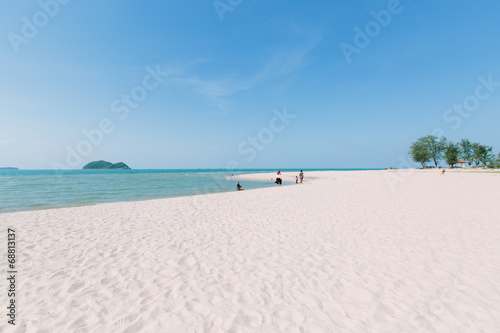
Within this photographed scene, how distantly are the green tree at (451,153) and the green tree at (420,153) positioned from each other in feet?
18.9

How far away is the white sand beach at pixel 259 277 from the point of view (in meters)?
3.21

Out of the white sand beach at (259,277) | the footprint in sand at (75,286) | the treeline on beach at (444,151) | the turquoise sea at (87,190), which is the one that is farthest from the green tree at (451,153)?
the footprint in sand at (75,286)

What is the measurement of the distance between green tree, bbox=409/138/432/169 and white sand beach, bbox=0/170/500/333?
97411 mm

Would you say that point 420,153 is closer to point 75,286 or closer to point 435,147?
point 435,147

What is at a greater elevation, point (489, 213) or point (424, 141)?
point (424, 141)

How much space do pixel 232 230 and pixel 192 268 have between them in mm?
2993

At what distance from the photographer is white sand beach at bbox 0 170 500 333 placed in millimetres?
3213

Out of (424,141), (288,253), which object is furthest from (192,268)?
(424,141)

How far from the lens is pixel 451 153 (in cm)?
7525

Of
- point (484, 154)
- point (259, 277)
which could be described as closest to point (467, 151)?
point (484, 154)

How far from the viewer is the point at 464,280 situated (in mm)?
4180

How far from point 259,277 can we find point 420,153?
10584cm

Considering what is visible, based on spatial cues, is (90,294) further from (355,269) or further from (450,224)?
(450,224)

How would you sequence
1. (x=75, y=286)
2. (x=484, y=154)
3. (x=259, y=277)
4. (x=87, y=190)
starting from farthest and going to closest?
(x=484, y=154)
(x=87, y=190)
(x=259, y=277)
(x=75, y=286)
